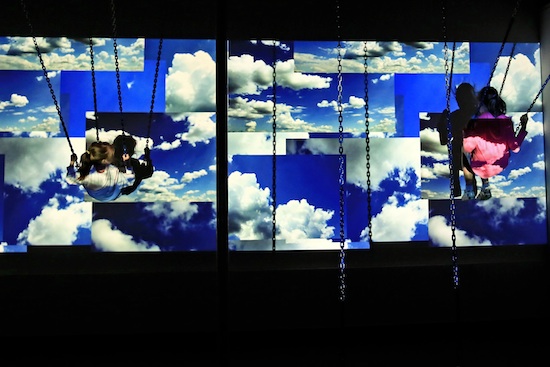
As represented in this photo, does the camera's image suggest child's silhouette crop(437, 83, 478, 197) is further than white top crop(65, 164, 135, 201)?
Yes

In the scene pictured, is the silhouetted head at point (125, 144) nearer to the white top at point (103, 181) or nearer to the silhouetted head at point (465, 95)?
the white top at point (103, 181)

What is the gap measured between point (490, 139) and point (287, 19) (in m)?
1.69

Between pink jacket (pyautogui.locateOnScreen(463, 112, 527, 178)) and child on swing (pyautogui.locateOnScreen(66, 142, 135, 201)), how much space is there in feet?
6.98

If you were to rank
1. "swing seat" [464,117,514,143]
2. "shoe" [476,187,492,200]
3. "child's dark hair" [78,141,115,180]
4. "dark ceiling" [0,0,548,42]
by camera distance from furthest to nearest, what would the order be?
"dark ceiling" [0,0,548,42], "shoe" [476,187,492,200], "swing seat" [464,117,514,143], "child's dark hair" [78,141,115,180]

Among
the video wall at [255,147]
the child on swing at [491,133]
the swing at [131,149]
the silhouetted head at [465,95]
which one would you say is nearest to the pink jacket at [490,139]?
the child on swing at [491,133]

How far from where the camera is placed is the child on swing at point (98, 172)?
304cm

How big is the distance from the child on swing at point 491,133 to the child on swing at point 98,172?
2.13 meters

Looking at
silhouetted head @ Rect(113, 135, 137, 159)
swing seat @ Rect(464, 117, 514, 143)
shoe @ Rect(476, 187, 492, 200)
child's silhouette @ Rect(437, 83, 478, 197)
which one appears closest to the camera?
swing seat @ Rect(464, 117, 514, 143)

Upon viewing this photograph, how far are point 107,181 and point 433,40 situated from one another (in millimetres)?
2577

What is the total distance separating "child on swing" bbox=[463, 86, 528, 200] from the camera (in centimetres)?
314

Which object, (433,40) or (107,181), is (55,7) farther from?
(433,40)

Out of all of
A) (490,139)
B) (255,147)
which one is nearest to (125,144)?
(255,147)

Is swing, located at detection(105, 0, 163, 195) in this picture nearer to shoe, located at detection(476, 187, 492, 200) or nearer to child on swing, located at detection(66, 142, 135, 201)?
child on swing, located at detection(66, 142, 135, 201)

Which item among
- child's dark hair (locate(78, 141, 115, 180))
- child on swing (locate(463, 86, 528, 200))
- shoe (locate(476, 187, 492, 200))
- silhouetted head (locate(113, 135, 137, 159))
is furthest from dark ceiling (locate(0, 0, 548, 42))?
shoe (locate(476, 187, 492, 200))
